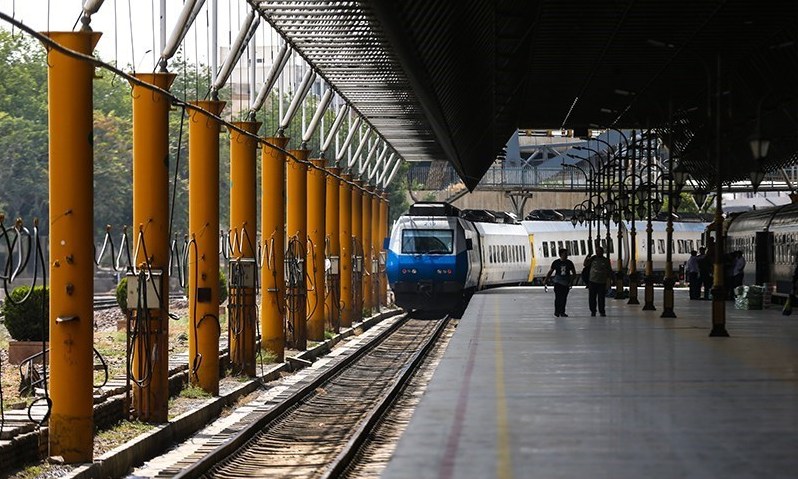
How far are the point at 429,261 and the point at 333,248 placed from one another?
7.66 metres

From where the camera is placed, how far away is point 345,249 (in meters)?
46.5

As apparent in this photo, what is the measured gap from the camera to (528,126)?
55.0 meters

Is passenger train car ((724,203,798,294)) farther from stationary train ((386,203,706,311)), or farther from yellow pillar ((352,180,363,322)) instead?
yellow pillar ((352,180,363,322))

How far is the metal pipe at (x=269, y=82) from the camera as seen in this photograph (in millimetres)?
27016

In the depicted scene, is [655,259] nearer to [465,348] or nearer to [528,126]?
[528,126]

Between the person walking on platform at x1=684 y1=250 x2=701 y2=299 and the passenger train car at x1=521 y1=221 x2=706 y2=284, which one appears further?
the passenger train car at x1=521 y1=221 x2=706 y2=284

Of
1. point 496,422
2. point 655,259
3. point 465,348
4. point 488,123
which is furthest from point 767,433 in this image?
point 655,259

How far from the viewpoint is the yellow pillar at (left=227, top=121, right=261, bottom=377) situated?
1037 inches

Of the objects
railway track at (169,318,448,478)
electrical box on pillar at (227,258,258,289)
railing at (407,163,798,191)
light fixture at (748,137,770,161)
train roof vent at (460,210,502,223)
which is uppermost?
railing at (407,163,798,191)

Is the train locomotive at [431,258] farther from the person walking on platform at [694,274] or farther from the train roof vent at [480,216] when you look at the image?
the person walking on platform at [694,274]

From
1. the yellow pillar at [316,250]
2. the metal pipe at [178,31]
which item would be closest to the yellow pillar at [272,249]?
the yellow pillar at [316,250]

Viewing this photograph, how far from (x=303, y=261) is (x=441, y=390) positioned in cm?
1453

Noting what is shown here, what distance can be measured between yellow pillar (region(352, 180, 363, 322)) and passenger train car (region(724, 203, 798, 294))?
1295 centimetres

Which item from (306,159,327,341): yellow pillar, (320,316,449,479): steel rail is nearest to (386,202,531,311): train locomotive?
(306,159,327,341): yellow pillar
